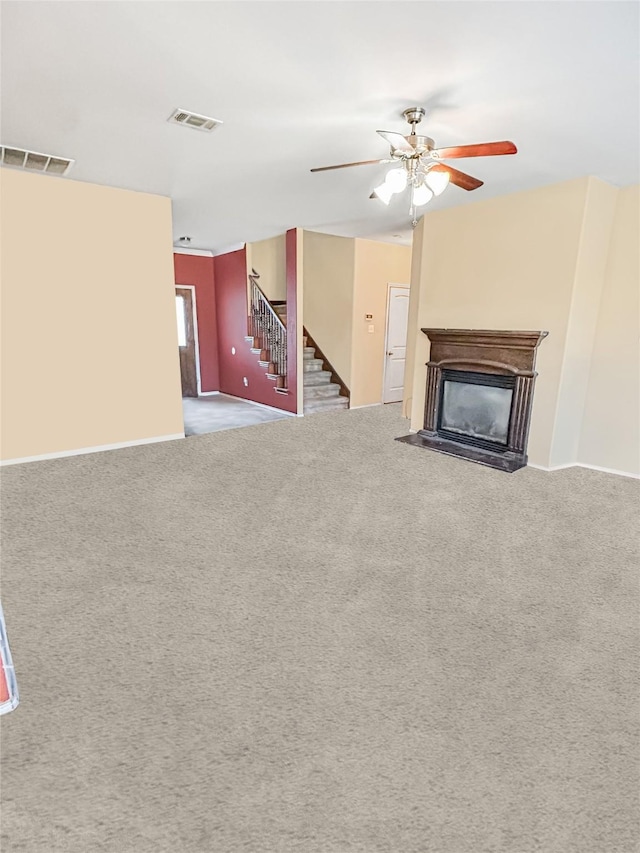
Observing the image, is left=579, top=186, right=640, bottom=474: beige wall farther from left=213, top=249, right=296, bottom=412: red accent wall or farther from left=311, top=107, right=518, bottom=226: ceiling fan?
left=213, top=249, right=296, bottom=412: red accent wall

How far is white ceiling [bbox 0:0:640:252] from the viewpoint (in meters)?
1.93

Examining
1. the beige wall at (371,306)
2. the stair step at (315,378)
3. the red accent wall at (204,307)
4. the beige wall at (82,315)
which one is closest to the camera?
the beige wall at (82,315)

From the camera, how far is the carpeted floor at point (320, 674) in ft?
4.27

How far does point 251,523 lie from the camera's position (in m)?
3.18

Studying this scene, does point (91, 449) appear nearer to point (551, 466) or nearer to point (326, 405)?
point (326, 405)

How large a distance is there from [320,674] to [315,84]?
3.02 m

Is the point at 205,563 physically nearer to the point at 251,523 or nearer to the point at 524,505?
the point at 251,523

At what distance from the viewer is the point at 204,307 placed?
8.41 m

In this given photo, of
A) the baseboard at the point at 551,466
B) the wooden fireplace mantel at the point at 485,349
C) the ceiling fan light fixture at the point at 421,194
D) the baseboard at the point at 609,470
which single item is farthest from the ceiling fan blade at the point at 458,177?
the baseboard at the point at 609,470

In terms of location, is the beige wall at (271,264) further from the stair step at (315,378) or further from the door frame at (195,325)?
→ the stair step at (315,378)

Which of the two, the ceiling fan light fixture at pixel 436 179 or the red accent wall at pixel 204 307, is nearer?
the ceiling fan light fixture at pixel 436 179

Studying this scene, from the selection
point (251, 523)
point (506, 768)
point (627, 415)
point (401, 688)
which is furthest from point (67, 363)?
point (627, 415)

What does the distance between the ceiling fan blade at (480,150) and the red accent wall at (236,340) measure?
4.75 meters

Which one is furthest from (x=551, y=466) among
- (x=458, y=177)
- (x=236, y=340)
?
(x=236, y=340)
